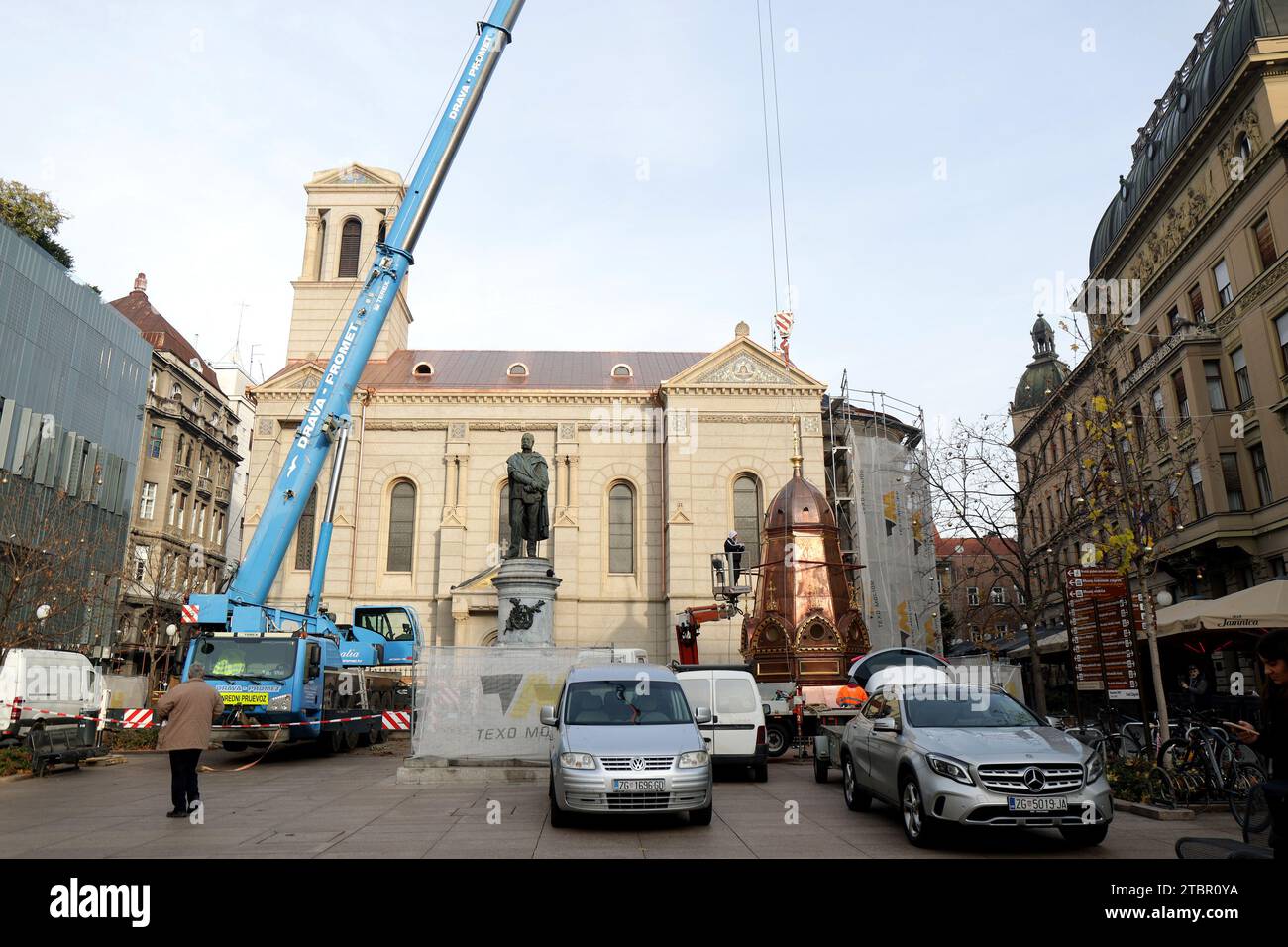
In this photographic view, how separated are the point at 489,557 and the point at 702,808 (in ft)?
101

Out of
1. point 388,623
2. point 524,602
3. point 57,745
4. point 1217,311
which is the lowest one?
point 57,745

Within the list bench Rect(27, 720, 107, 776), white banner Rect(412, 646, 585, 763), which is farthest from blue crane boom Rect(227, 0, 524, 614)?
white banner Rect(412, 646, 585, 763)

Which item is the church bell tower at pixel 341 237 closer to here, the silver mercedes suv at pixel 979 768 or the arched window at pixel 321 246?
the arched window at pixel 321 246

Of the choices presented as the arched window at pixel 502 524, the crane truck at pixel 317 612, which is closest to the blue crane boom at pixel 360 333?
the crane truck at pixel 317 612

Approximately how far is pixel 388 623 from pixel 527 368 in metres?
20.9

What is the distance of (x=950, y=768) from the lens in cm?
798

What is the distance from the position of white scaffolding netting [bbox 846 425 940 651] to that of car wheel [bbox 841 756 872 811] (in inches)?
1084

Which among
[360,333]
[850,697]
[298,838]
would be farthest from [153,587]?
[298,838]

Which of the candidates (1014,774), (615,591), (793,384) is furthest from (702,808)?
(793,384)

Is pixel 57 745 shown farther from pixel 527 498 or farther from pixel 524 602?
pixel 527 498

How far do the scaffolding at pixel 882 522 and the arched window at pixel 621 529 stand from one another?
9.82 metres

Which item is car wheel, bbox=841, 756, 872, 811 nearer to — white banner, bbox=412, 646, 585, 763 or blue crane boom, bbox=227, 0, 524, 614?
white banner, bbox=412, 646, 585, 763

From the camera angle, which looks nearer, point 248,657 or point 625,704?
point 625,704
